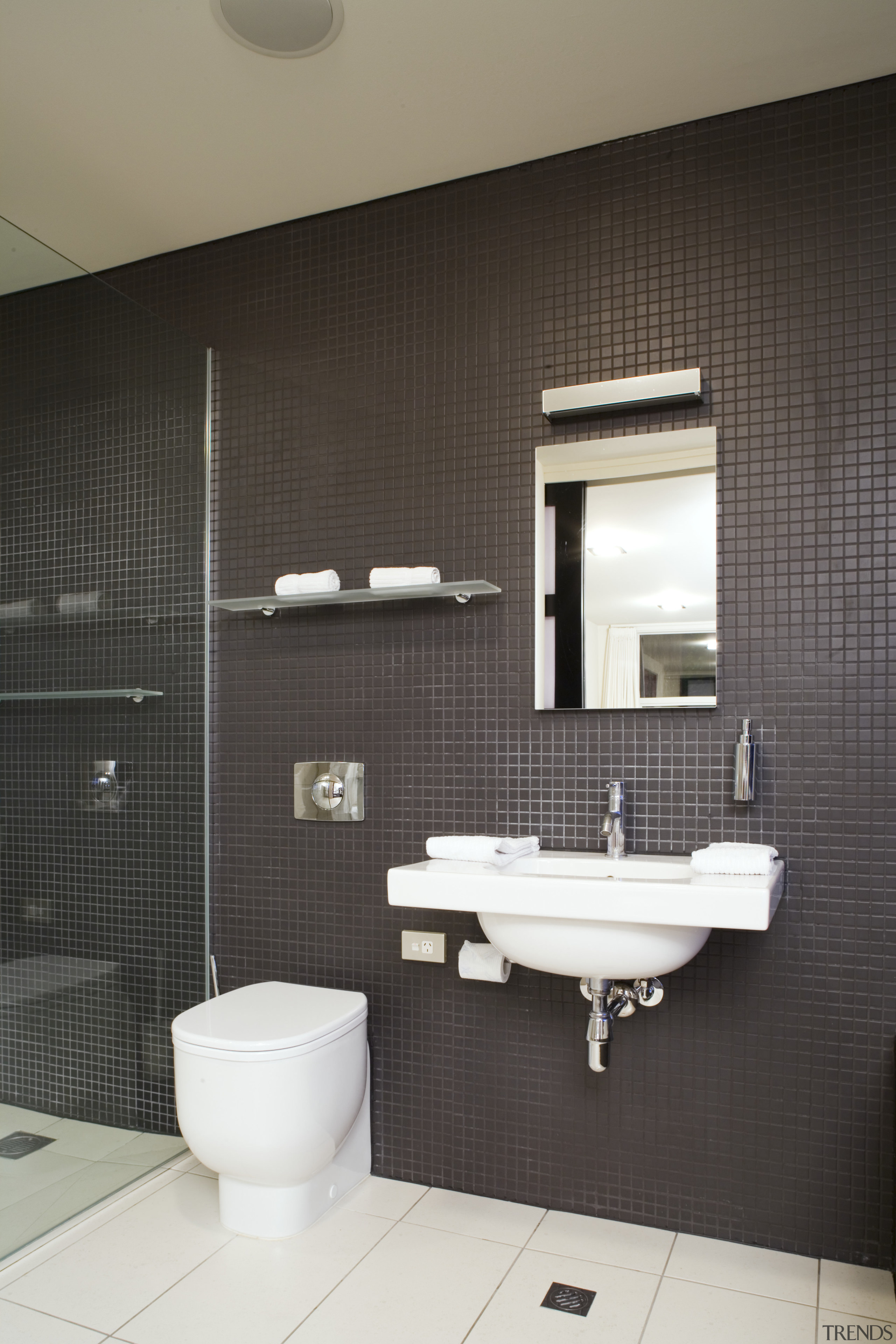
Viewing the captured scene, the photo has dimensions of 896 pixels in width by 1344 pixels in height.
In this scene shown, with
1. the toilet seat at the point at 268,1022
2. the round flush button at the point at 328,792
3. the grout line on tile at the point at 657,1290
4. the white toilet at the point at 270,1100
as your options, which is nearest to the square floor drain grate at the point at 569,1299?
the grout line on tile at the point at 657,1290

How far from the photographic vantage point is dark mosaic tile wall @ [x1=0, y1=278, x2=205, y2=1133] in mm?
2033

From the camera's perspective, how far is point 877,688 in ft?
6.52

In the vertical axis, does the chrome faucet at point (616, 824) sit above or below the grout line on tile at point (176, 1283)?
above

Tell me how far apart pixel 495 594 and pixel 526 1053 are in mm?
1121

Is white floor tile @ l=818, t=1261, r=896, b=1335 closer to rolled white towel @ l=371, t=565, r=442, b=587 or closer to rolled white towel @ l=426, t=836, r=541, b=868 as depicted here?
rolled white towel @ l=426, t=836, r=541, b=868

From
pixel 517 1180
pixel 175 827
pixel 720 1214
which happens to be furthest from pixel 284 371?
pixel 720 1214

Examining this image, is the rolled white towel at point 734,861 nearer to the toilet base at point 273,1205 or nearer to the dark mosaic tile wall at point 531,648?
the dark mosaic tile wall at point 531,648

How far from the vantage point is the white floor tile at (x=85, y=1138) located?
2.08 metres

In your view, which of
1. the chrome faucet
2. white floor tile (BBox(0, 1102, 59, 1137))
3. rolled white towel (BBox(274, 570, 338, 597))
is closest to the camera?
white floor tile (BBox(0, 1102, 59, 1137))

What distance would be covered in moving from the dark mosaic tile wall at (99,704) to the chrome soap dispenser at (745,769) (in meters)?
1.46

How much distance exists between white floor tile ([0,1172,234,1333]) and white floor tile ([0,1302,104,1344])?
0.02 meters

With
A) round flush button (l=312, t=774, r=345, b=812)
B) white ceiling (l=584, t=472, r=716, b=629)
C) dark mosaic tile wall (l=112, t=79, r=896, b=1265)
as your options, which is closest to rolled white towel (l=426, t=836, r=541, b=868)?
dark mosaic tile wall (l=112, t=79, r=896, b=1265)

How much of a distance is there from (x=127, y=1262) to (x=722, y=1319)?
122 cm

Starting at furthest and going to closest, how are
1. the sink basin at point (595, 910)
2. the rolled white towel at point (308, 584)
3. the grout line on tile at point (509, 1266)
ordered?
1. the rolled white towel at point (308, 584)
2. the grout line on tile at point (509, 1266)
3. the sink basin at point (595, 910)
